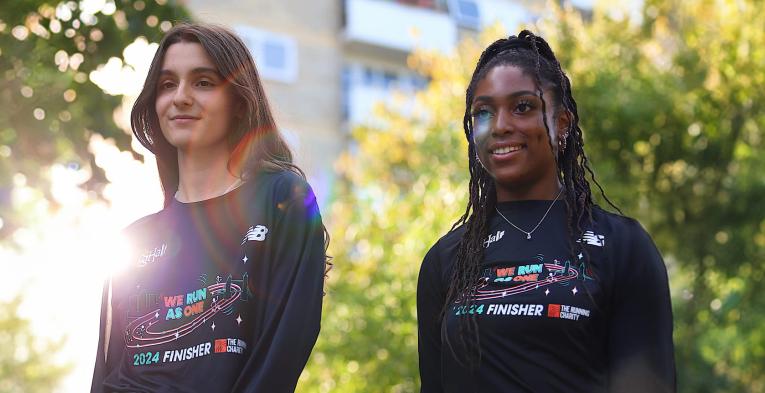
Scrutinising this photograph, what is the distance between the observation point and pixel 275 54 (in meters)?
29.3

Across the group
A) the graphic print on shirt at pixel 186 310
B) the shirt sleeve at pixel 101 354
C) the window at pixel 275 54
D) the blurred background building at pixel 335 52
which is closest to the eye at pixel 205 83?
the graphic print on shirt at pixel 186 310

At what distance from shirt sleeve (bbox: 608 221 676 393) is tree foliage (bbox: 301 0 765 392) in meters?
10.6

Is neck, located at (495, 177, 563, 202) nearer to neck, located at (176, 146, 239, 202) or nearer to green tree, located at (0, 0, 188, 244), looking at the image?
neck, located at (176, 146, 239, 202)

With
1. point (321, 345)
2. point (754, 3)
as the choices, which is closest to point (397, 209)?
point (321, 345)

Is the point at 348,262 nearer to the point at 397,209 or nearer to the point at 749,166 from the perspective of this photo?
the point at 397,209

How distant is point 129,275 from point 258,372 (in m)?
0.77

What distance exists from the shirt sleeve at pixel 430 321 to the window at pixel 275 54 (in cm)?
2493

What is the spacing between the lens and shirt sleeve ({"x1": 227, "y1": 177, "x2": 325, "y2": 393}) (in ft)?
10.7

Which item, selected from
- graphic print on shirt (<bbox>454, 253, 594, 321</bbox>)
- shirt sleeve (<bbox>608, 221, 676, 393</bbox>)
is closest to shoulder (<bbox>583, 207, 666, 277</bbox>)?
shirt sleeve (<bbox>608, 221, 676, 393</bbox>)

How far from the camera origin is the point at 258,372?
3.26 metres

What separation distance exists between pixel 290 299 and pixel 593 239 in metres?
0.98

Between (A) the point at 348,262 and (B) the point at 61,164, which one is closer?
(B) the point at 61,164

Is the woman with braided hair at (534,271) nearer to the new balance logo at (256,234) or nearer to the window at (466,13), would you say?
the new balance logo at (256,234)

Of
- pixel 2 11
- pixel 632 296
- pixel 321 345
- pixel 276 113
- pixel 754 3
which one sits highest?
pixel 754 3
